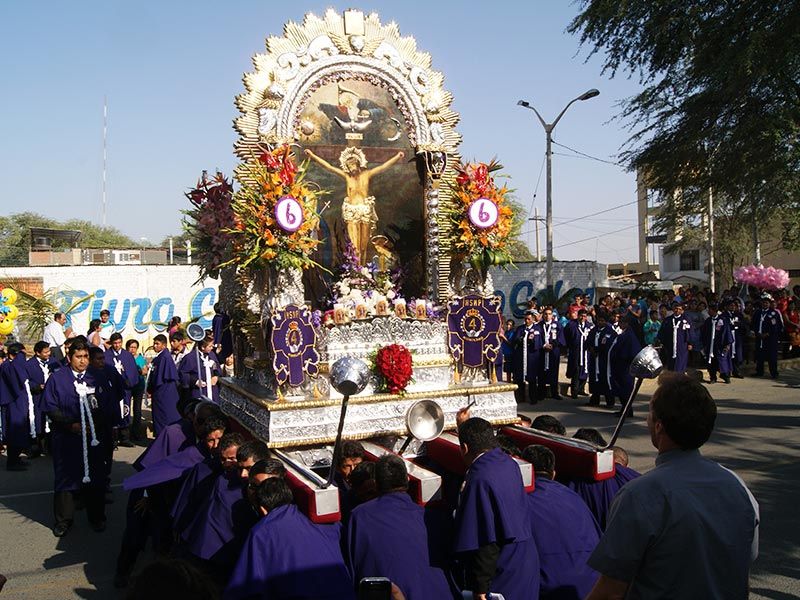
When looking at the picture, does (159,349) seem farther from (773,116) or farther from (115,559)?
(773,116)

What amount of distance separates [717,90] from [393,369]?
12.3m

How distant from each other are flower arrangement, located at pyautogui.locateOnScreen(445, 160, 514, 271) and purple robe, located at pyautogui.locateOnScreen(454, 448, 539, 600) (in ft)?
12.2

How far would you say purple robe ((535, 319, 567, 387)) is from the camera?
14.4 metres

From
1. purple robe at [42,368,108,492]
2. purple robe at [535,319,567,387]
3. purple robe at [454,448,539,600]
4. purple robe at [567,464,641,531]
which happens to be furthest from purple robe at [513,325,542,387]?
purple robe at [454,448,539,600]

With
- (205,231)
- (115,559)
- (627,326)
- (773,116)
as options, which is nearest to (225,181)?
(205,231)

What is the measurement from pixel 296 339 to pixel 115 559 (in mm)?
2777

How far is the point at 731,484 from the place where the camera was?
2.57m

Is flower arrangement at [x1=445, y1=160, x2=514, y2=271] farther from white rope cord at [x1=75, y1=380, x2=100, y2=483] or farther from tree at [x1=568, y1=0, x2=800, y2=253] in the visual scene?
tree at [x1=568, y1=0, x2=800, y2=253]

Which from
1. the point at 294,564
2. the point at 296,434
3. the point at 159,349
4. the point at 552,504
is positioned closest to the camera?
the point at 294,564

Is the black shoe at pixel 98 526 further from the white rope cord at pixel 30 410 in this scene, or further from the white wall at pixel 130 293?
the white wall at pixel 130 293

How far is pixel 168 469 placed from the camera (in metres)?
5.77

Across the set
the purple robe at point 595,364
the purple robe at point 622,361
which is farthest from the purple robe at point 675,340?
the purple robe at point 622,361

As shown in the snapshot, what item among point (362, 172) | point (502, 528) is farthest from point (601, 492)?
point (362, 172)

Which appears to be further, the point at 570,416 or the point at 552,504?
the point at 570,416
